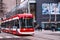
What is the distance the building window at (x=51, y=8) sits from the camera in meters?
80.6

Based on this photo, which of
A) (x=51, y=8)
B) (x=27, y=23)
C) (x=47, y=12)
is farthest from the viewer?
(x=47, y=12)

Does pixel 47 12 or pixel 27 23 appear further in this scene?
pixel 47 12

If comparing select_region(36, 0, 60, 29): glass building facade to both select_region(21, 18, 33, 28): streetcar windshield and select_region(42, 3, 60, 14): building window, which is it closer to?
select_region(42, 3, 60, 14): building window

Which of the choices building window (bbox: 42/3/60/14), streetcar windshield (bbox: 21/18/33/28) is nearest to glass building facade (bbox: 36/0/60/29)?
building window (bbox: 42/3/60/14)

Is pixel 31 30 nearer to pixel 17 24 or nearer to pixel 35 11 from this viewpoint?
pixel 17 24

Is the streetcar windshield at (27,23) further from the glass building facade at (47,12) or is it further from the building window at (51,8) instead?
the building window at (51,8)

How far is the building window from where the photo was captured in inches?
3172

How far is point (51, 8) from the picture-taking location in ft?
264

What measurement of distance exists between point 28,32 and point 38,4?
2037 inches

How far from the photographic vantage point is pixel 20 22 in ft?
111

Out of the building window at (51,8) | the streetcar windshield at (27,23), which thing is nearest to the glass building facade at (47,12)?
the building window at (51,8)

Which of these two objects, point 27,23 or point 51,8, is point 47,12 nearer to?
point 51,8

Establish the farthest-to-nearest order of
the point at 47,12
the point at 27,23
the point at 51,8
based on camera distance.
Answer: the point at 47,12, the point at 51,8, the point at 27,23

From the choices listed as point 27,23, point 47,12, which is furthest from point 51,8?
point 27,23
